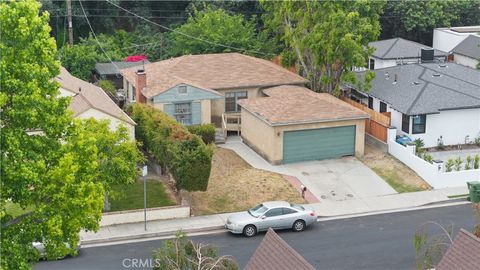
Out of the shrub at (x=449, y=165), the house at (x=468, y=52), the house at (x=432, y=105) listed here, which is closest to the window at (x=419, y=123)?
the house at (x=432, y=105)

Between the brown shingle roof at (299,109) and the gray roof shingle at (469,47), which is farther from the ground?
the gray roof shingle at (469,47)

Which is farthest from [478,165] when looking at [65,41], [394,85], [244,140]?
[65,41]

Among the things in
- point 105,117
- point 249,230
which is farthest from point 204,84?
point 249,230

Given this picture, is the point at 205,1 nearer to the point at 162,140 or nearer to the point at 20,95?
the point at 162,140

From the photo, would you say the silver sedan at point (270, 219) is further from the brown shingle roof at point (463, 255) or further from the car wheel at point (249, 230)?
the brown shingle roof at point (463, 255)

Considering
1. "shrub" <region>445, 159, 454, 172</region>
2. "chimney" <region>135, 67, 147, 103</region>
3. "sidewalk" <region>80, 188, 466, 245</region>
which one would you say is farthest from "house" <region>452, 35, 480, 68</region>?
"chimney" <region>135, 67, 147, 103</region>

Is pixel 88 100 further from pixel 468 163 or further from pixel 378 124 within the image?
pixel 468 163
